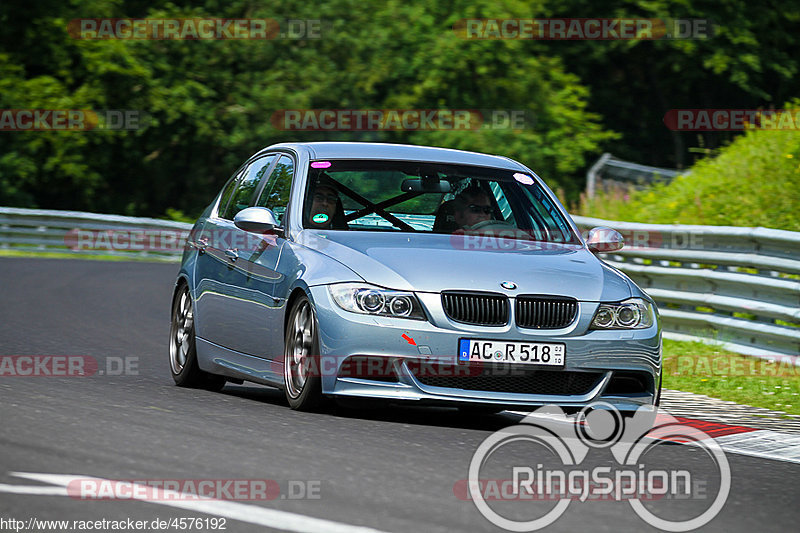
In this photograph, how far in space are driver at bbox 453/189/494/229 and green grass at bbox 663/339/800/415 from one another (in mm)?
2438

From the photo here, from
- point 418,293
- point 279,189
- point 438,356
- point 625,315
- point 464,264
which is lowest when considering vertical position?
point 438,356

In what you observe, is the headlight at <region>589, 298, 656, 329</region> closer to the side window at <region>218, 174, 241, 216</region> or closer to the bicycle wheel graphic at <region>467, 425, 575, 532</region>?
the bicycle wheel graphic at <region>467, 425, 575, 532</region>

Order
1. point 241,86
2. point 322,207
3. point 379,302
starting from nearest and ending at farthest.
Answer: point 379,302 → point 322,207 → point 241,86

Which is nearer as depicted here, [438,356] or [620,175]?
[438,356]

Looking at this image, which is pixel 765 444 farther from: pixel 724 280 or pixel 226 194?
pixel 724 280

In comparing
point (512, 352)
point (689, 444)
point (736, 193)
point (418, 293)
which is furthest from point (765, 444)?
point (736, 193)

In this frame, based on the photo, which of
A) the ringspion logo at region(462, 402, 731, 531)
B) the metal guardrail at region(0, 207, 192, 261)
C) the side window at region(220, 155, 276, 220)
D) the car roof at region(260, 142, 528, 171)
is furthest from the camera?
the metal guardrail at region(0, 207, 192, 261)

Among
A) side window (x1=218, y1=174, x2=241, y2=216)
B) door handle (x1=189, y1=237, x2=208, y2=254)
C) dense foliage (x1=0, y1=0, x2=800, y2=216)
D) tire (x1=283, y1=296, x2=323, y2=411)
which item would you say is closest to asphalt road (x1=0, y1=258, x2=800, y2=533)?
tire (x1=283, y1=296, x2=323, y2=411)

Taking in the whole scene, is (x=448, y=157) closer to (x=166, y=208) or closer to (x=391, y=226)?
(x=391, y=226)

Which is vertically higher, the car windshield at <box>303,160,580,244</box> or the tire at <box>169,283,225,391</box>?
the car windshield at <box>303,160,580,244</box>

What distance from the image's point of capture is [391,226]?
927 cm

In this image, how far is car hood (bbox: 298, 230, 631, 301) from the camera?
8094 mm

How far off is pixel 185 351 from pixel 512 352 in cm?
306

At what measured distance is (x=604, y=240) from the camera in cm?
925
